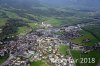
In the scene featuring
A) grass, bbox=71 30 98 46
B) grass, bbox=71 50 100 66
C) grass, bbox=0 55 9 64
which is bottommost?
grass, bbox=71 30 98 46

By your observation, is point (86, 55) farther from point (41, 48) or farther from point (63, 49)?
point (41, 48)

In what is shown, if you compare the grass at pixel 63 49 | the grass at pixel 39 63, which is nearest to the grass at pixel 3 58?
the grass at pixel 39 63

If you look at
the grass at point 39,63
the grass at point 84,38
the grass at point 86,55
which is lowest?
the grass at point 84,38

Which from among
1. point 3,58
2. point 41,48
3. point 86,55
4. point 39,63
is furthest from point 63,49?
point 3,58

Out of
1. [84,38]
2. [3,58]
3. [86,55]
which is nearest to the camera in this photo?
[3,58]

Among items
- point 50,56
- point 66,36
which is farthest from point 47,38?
point 50,56

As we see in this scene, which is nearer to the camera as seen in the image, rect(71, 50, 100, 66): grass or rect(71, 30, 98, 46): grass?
rect(71, 50, 100, 66): grass

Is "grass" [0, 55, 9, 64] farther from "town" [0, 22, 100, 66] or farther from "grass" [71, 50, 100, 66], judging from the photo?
"grass" [71, 50, 100, 66]

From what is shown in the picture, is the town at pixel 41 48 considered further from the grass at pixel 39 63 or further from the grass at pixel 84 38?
the grass at pixel 84 38

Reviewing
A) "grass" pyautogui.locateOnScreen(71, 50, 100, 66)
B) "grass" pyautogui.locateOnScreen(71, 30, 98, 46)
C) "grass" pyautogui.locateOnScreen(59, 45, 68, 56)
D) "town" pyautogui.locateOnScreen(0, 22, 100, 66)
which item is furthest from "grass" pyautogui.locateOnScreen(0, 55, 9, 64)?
"grass" pyautogui.locateOnScreen(71, 30, 98, 46)

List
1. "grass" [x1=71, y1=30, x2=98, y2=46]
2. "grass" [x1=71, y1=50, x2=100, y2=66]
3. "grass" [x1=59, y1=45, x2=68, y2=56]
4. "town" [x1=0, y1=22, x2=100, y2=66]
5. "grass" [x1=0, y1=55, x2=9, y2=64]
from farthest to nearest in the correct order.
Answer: "grass" [x1=71, y1=30, x2=98, y2=46] < "grass" [x1=59, y1=45, x2=68, y2=56] < "grass" [x1=0, y1=55, x2=9, y2=64] < "town" [x1=0, y1=22, x2=100, y2=66] < "grass" [x1=71, y1=50, x2=100, y2=66]

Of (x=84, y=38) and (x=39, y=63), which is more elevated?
(x=39, y=63)
